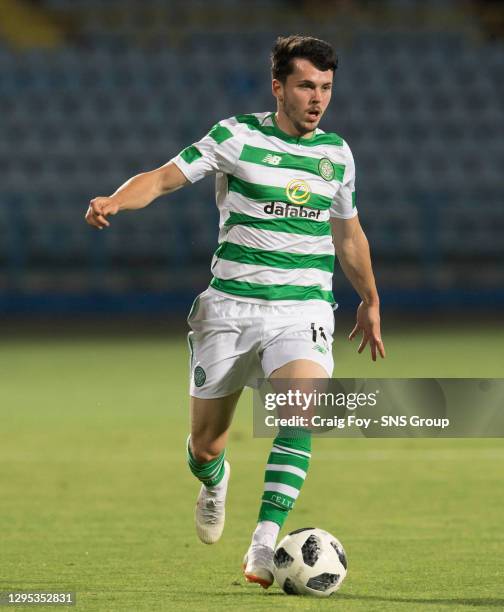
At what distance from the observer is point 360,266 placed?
19.5ft

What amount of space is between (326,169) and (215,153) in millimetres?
447

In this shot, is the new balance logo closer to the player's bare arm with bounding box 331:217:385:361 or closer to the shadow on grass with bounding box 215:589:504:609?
the player's bare arm with bounding box 331:217:385:361

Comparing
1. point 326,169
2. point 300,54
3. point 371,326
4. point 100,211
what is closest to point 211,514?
point 371,326

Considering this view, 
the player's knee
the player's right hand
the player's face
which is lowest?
the player's knee

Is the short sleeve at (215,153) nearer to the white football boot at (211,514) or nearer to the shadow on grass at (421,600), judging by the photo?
the white football boot at (211,514)

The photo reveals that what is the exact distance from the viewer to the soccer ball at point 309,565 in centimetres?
513

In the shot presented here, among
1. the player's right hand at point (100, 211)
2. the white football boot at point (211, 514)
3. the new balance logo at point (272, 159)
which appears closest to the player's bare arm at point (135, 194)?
the player's right hand at point (100, 211)

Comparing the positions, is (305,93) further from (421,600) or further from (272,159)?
(421,600)

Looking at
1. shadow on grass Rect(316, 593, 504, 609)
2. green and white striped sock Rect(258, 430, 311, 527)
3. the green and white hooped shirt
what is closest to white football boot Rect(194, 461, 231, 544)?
green and white striped sock Rect(258, 430, 311, 527)

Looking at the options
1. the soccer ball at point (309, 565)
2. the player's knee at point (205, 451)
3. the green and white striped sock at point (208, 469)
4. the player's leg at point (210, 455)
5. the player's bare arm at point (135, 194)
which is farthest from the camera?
the green and white striped sock at point (208, 469)

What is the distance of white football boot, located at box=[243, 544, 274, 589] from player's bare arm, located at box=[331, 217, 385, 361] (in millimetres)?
1042

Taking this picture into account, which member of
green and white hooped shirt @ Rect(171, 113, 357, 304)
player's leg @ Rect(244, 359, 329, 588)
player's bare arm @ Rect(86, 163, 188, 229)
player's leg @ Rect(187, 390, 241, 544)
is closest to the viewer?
player's bare arm @ Rect(86, 163, 188, 229)

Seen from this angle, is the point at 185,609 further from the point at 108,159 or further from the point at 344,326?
the point at 108,159

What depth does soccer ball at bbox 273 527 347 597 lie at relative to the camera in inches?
202
